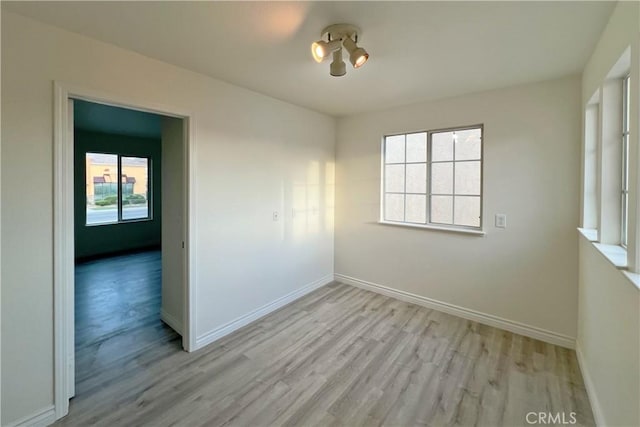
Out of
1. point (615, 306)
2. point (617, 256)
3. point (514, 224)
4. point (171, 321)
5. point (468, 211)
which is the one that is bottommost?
point (171, 321)

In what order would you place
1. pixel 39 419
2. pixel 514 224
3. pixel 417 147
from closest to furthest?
pixel 39 419 < pixel 514 224 < pixel 417 147

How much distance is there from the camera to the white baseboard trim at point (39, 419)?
1.73m

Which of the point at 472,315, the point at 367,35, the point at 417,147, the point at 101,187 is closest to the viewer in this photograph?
the point at 367,35

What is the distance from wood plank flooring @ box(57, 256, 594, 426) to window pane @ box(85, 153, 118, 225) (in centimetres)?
442

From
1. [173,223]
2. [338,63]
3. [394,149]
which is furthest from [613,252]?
[173,223]

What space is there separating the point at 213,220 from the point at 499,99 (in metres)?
3.09

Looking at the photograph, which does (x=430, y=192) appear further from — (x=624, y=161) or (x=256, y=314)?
(x=256, y=314)

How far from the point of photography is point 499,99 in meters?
2.92

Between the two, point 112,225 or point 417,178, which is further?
point 112,225

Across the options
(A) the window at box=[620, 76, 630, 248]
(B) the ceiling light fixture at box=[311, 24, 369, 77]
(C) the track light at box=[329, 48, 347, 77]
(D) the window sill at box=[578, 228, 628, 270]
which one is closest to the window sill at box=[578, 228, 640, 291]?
(D) the window sill at box=[578, 228, 628, 270]

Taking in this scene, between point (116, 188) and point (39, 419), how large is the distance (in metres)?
5.64

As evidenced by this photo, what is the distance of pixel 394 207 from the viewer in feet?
12.6

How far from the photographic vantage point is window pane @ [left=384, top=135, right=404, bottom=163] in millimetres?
3760

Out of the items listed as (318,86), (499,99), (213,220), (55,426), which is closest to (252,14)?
(318,86)
